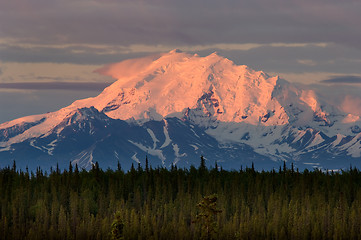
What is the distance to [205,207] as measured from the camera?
7608 inches
